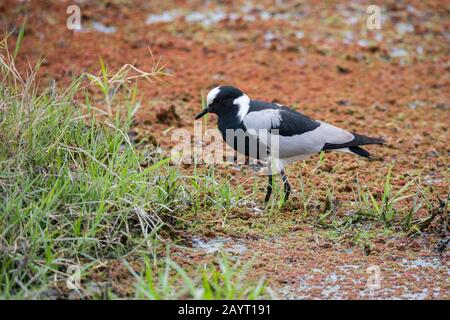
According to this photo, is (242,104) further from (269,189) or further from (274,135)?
(269,189)

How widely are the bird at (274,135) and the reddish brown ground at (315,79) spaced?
1.20ft

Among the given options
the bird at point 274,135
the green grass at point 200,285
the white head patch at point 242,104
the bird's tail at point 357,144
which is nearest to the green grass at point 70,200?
the green grass at point 200,285

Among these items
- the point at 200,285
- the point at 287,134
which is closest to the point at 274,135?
the point at 287,134

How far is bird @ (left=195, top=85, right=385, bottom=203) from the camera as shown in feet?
19.7

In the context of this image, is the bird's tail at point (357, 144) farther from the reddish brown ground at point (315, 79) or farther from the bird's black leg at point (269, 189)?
the bird's black leg at point (269, 189)

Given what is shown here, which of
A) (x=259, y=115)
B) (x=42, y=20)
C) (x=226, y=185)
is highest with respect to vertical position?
(x=42, y=20)

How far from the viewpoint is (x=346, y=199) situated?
242 inches

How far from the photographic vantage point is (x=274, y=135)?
6.02 metres

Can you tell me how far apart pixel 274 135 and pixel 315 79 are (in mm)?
2746

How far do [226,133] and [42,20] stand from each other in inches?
177

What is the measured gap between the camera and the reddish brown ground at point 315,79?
509 cm

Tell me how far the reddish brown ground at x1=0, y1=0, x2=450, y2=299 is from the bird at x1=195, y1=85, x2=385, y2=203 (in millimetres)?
366
